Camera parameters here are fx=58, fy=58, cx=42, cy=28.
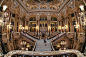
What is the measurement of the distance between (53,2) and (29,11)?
10984 mm

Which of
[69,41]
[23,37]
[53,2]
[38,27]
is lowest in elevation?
[69,41]

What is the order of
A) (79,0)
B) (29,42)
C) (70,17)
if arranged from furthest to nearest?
(70,17) < (29,42) < (79,0)

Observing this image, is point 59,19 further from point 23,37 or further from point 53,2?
point 23,37

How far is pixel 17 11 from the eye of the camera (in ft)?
57.4

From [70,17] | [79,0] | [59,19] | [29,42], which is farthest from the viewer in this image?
[59,19]

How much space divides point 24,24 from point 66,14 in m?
16.3

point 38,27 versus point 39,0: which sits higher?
point 39,0

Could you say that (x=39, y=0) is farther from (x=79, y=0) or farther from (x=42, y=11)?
(x=79, y=0)

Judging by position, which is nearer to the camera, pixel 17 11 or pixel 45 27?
pixel 17 11

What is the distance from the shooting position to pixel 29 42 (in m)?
14.6

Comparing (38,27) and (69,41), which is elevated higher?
(38,27)

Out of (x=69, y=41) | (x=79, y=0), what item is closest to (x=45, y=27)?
(x=69, y=41)

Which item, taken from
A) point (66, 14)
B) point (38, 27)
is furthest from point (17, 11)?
point (66, 14)

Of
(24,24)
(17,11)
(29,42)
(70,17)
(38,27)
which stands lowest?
(29,42)
